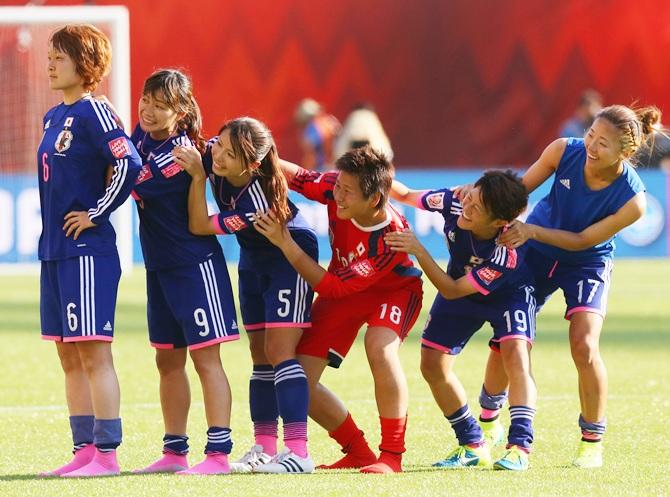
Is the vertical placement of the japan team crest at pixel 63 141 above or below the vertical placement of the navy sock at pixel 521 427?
above

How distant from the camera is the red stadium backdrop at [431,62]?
21328mm

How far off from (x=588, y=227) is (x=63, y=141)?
2.46 meters

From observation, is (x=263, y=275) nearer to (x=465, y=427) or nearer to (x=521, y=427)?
(x=465, y=427)

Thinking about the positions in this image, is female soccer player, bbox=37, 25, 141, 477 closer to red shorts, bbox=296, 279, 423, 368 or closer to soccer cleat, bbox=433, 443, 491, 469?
red shorts, bbox=296, 279, 423, 368

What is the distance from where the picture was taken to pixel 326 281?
20.9 ft

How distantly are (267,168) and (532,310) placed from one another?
140cm

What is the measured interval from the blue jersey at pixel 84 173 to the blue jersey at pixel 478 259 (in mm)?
1487

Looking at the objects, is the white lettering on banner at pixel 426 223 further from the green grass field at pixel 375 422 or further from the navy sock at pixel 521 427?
the navy sock at pixel 521 427

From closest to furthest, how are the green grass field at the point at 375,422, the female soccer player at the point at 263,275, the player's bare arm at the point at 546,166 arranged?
the green grass field at the point at 375,422
the female soccer player at the point at 263,275
the player's bare arm at the point at 546,166

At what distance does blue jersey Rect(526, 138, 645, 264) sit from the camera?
22.2ft

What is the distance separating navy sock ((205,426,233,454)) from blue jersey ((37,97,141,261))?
2.97 ft

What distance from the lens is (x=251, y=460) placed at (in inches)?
252

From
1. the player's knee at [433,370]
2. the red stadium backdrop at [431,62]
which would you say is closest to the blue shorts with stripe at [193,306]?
the player's knee at [433,370]

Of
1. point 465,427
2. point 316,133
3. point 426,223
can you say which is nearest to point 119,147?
point 465,427
